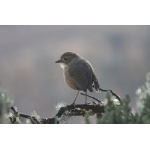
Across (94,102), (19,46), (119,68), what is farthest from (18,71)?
(94,102)

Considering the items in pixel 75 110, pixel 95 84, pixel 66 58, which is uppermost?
pixel 66 58

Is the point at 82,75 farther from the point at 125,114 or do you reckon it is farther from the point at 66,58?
the point at 125,114

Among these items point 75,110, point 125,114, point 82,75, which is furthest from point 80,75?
point 125,114

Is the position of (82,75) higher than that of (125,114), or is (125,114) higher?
(82,75)

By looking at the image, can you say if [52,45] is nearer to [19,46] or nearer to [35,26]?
[19,46]

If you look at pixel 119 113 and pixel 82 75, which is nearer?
pixel 119 113

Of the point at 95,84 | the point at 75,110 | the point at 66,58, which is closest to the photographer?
the point at 75,110
